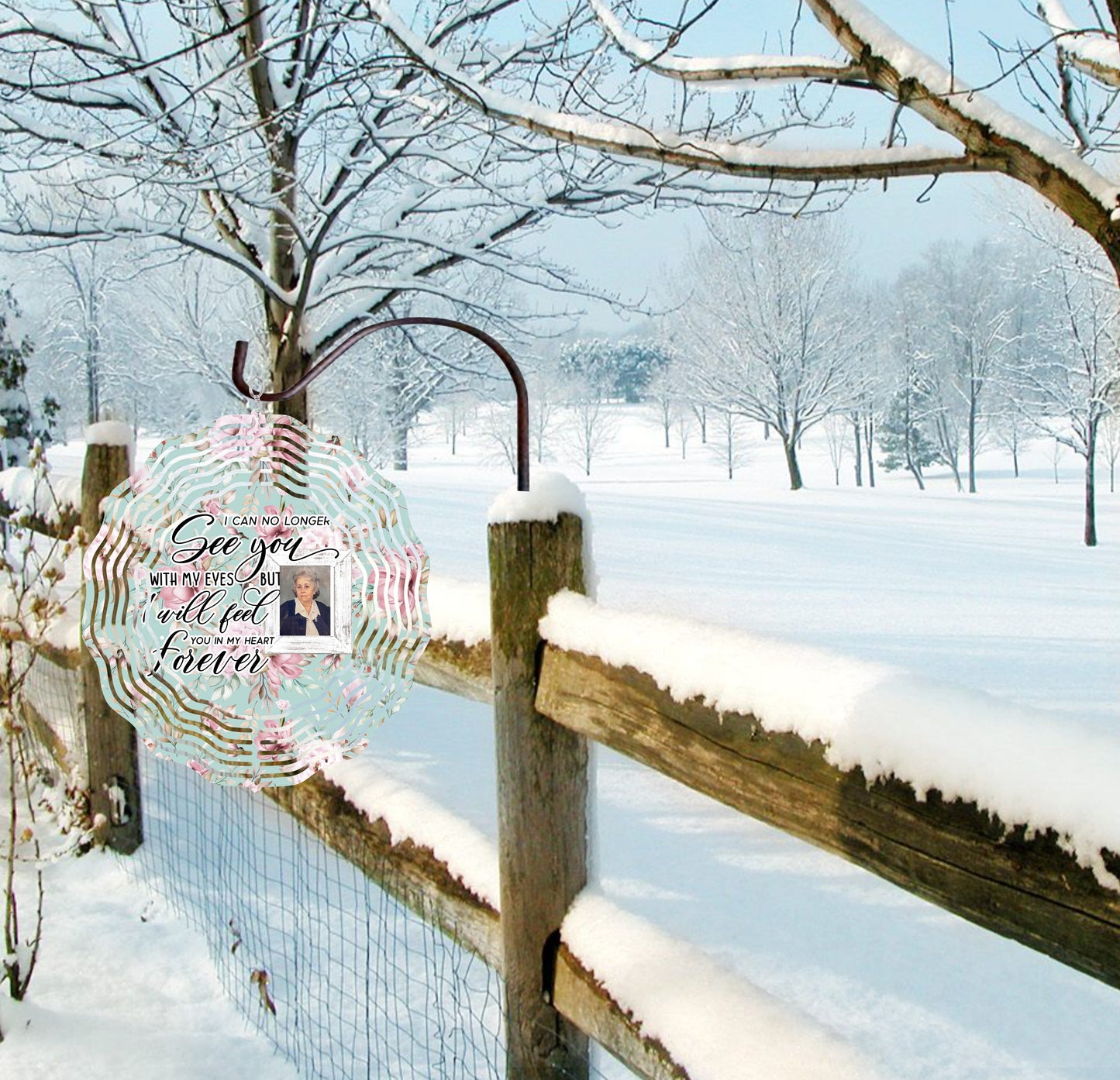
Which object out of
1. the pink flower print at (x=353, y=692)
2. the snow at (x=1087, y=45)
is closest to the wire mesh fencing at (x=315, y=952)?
the pink flower print at (x=353, y=692)

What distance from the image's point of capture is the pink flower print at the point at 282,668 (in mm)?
1910

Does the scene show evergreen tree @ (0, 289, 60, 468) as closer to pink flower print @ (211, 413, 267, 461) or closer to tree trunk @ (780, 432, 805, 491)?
pink flower print @ (211, 413, 267, 461)

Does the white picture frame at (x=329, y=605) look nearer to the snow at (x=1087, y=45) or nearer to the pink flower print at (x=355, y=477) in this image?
the pink flower print at (x=355, y=477)

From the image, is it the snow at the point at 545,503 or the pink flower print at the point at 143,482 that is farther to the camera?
the pink flower print at the point at 143,482

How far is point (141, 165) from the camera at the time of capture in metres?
5.68

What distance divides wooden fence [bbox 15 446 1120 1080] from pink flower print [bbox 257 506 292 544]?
383 mm

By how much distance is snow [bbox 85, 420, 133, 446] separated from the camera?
10.7ft

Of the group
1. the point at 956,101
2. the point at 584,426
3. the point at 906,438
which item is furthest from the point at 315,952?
the point at 584,426

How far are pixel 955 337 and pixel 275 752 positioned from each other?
36.3 meters

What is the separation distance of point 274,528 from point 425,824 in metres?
0.79

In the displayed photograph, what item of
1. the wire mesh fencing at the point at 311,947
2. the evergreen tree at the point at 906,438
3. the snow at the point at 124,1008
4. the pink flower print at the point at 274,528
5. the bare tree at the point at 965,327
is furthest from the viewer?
the evergreen tree at the point at 906,438

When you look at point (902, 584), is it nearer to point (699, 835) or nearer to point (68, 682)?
point (699, 835)

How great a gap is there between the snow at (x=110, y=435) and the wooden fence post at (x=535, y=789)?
2.01 m

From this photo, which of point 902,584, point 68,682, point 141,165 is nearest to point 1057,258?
point 902,584
